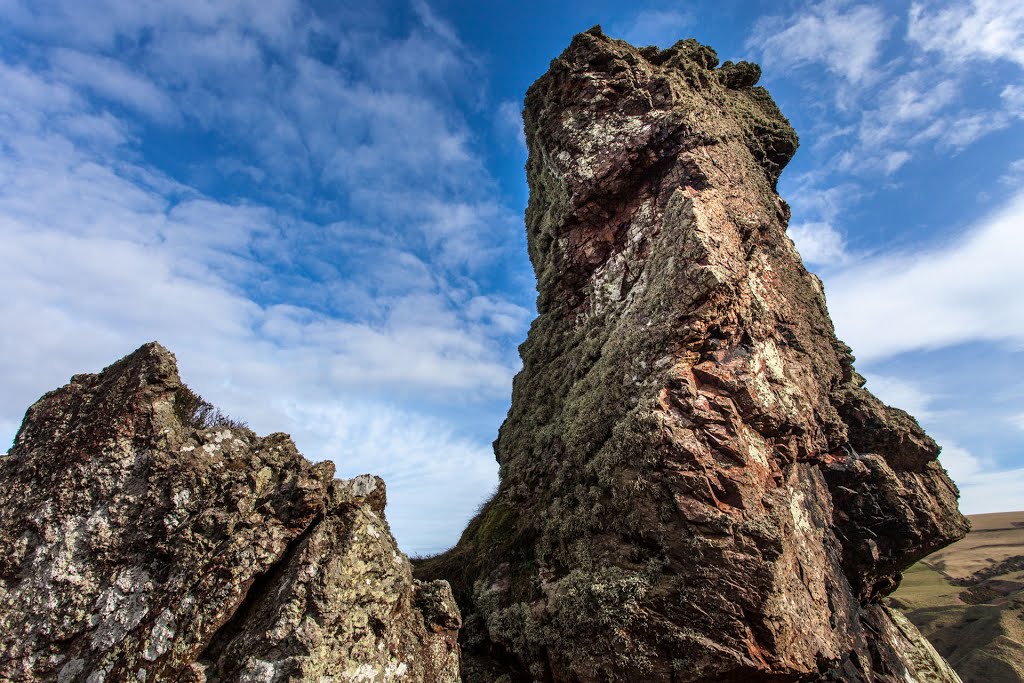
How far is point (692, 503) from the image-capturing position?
8.16m

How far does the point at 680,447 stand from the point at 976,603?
58.3 metres

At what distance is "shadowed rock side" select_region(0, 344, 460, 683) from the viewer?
6.86m

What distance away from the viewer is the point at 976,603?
155 feet

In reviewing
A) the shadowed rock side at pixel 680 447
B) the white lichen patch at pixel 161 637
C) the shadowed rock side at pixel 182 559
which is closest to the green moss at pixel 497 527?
the shadowed rock side at pixel 680 447

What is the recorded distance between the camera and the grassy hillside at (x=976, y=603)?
3067 centimetres

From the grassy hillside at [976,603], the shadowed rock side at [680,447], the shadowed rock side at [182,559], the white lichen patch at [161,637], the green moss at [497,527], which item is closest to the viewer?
the white lichen patch at [161,637]

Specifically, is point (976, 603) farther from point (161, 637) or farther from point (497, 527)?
point (161, 637)

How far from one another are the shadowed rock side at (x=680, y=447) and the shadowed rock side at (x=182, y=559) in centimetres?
261

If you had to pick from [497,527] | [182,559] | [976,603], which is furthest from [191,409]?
[976,603]

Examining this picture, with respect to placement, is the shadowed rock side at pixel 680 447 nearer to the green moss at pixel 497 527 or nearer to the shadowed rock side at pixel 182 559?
the green moss at pixel 497 527

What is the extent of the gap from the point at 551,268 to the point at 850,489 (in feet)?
28.3

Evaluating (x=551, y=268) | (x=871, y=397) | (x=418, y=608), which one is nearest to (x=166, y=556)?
(x=418, y=608)

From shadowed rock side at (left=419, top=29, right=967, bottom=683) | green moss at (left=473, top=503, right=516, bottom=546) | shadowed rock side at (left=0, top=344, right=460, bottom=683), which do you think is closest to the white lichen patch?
shadowed rock side at (left=0, top=344, right=460, bottom=683)

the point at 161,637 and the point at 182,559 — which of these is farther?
the point at 182,559
